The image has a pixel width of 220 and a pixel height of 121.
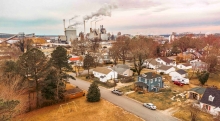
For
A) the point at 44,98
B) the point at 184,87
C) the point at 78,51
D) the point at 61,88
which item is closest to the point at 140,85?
the point at 184,87

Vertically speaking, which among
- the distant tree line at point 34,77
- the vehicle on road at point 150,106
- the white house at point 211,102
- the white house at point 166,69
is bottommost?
the vehicle on road at point 150,106

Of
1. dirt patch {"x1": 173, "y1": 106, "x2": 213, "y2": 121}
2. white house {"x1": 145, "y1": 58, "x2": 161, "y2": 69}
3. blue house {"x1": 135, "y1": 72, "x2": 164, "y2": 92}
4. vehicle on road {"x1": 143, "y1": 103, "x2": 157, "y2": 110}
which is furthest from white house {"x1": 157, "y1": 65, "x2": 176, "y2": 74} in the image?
vehicle on road {"x1": 143, "y1": 103, "x2": 157, "y2": 110}

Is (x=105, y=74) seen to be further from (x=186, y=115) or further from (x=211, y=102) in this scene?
(x=211, y=102)

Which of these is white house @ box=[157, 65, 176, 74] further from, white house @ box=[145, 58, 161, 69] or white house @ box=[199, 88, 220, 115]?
white house @ box=[199, 88, 220, 115]

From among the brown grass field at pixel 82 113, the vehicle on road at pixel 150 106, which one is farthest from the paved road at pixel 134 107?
the brown grass field at pixel 82 113

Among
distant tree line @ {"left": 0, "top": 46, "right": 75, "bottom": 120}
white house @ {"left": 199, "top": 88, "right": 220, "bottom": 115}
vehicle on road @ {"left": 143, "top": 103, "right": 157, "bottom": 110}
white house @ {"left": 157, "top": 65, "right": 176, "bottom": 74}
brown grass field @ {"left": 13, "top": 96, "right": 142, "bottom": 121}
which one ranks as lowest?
brown grass field @ {"left": 13, "top": 96, "right": 142, "bottom": 121}

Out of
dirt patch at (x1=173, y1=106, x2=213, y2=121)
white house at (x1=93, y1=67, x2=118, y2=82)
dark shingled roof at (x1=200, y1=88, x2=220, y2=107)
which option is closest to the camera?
dirt patch at (x1=173, y1=106, x2=213, y2=121)

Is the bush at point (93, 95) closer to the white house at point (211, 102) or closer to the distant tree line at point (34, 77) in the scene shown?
the distant tree line at point (34, 77)
